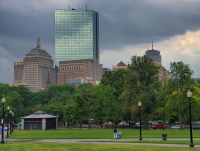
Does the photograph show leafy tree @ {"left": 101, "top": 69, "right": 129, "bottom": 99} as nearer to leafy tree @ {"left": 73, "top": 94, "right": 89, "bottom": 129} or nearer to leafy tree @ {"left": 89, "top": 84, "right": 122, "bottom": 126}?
leafy tree @ {"left": 89, "top": 84, "right": 122, "bottom": 126}

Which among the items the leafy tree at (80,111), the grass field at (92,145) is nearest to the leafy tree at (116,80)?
the leafy tree at (80,111)

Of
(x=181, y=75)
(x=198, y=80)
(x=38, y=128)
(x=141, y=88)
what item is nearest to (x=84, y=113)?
(x=38, y=128)

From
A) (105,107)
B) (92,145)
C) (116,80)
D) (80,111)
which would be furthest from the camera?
(116,80)

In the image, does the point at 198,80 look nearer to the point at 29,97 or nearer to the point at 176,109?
the point at 176,109

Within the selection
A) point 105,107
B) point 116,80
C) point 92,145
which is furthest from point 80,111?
point 92,145

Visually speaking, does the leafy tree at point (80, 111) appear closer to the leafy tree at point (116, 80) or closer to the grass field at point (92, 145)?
the leafy tree at point (116, 80)

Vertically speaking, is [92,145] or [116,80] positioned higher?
[116,80]

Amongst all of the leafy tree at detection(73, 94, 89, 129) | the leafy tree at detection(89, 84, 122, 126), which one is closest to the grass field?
the leafy tree at detection(89, 84, 122, 126)

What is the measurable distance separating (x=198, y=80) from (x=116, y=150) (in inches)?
3995

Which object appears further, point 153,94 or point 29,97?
point 29,97

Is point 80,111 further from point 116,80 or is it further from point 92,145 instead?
point 92,145

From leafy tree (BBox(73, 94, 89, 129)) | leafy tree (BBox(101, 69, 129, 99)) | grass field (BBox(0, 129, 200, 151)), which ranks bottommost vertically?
grass field (BBox(0, 129, 200, 151))

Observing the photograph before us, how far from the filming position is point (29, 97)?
184125 millimetres

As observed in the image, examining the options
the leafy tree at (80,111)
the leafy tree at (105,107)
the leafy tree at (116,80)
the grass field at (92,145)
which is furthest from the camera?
the leafy tree at (116,80)
